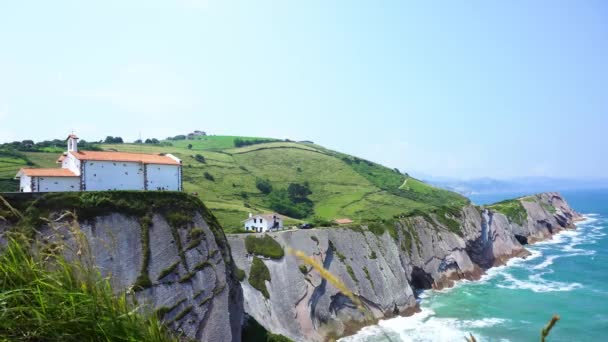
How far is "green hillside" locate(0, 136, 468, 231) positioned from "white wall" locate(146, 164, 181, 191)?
28.9 m

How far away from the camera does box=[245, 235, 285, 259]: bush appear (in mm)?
45281

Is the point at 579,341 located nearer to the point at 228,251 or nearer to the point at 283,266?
the point at 283,266

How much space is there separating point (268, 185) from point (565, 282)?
258ft

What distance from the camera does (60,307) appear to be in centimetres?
429

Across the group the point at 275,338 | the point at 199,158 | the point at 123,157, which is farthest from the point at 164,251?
the point at 199,158

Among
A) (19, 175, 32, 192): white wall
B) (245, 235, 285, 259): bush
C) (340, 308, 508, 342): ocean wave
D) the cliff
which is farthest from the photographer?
(245, 235, 285, 259): bush

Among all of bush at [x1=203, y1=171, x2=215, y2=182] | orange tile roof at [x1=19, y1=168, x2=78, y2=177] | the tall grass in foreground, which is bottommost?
the tall grass in foreground

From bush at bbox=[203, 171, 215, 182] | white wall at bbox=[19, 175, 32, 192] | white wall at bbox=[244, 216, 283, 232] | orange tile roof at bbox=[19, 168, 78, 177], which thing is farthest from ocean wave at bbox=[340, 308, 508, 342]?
bush at bbox=[203, 171, 215, 182]

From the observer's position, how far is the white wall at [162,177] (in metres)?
40.8

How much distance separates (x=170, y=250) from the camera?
3138cm

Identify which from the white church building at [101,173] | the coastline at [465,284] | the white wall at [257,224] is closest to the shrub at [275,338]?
the coastline at [465,284]

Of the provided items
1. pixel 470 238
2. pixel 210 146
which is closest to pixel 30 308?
pixel 470 238

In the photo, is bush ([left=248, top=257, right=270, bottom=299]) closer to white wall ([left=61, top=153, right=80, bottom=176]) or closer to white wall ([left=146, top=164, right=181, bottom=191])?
white wall ([left=146, top=164, right=181, bottom=191])

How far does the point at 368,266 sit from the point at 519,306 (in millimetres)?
19957
